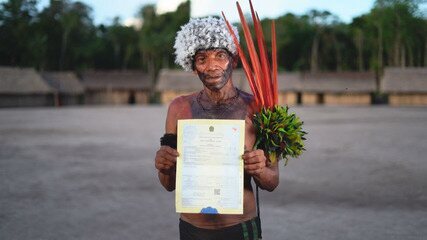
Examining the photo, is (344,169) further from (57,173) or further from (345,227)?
(57,173)

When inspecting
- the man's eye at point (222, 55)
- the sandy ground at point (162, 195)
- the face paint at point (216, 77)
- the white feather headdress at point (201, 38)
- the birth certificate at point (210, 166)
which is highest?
the white feather headdress at point (201, 38)

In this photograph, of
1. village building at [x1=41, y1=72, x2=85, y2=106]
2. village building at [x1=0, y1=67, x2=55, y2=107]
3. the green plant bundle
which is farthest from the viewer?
village building at [x1=41, y1=72, x2=85, y2=106]

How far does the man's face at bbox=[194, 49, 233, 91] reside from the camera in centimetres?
256

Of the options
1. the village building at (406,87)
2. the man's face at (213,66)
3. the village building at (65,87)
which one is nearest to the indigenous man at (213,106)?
the man's face at (213,66)

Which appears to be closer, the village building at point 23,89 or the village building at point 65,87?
the village building at point 23,89

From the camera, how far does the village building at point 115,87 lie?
60.8 meters

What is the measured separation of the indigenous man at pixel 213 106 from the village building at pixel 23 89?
48747mm

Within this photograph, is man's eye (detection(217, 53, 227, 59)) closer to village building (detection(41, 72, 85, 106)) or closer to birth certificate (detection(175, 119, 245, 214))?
birth certificate (detection(175, 119, 245, 214))

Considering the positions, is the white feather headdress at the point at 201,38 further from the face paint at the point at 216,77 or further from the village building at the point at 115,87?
the village building at the point at 115,87

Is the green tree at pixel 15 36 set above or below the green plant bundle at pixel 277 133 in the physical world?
above

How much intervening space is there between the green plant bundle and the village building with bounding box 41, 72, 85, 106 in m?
55.0

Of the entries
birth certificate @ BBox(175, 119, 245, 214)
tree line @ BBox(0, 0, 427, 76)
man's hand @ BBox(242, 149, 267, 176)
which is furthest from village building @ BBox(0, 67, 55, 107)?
man's hand @ BBox(242, 149, 267, 176)

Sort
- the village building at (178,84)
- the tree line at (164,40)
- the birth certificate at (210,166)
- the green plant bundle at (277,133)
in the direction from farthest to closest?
1. the tree line at (164,40)
2. the village building at (178,84)
3. the green plant bundle at (277,133)
4. the birth certificate at (210,166)

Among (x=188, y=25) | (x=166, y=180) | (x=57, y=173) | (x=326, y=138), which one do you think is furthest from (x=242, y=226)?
(x=326, y=138)
